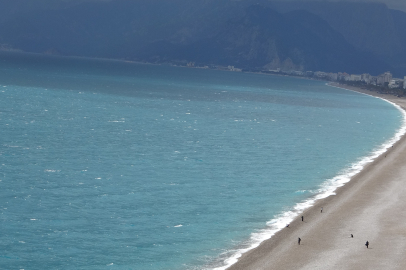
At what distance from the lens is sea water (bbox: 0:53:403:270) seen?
23.0m

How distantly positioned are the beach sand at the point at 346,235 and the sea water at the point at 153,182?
1200 mm

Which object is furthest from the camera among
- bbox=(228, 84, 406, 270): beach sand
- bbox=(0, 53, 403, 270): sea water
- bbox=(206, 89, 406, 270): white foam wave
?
bbox=(0, 53, 403, 270): sea water

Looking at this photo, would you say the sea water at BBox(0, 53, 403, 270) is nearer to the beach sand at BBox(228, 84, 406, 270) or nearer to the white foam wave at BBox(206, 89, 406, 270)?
the white foam wave at BBox(206, 89, 406, 270)

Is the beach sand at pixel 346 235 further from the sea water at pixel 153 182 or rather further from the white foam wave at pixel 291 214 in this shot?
the sea water at pixel 153 182

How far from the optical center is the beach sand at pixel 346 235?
21.7 m

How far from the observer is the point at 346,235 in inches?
992

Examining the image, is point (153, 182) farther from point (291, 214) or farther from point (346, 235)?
point (346, 235)

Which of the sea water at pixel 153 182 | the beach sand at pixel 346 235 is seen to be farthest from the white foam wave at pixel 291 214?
the beach sand at pixel 346 235

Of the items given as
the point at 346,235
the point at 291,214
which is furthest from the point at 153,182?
the point at 346,235

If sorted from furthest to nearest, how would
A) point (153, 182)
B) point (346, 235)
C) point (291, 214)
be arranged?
point (153, 182) < point (291, 214) < point (346, 235)

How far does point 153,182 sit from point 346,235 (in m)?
13.0

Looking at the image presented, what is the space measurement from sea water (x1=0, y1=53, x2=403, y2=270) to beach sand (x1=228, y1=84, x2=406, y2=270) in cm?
120

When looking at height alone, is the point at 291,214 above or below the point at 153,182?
above

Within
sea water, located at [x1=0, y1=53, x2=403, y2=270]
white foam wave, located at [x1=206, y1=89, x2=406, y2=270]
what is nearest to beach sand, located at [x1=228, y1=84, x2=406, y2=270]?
white foam wave, located at [x1=206, y1=89, x2=406, y2=270]
